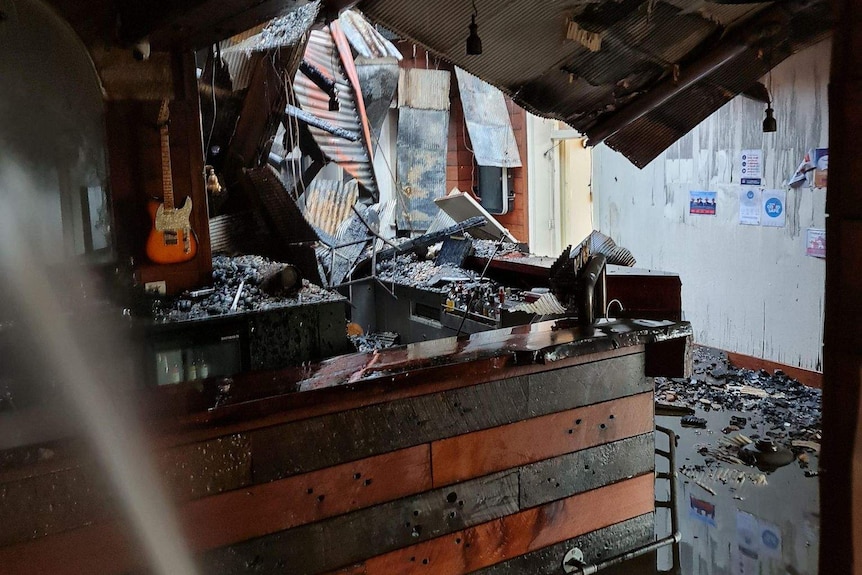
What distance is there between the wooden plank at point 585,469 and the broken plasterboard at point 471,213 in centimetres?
548

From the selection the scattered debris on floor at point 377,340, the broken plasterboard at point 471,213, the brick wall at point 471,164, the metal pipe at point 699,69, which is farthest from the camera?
the brick wall at point 471,164

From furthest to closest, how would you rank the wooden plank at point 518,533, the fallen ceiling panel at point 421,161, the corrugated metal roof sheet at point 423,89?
the corrugated metal roof sheet at point 423,89
the fallen ceiling panel at point 421,161
the wooden plank at point 518,533

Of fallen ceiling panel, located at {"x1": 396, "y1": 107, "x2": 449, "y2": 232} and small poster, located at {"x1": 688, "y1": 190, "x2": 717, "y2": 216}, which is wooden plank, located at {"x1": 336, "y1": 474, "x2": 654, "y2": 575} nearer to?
small poster, located at {"x1": 688, "y1": 190, "x2": 717, "y2": 216}

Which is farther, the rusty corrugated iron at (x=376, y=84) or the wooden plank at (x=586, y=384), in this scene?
the rusty corrugated iron at (x=376, y=84)

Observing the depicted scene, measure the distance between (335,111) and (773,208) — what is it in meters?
5.40

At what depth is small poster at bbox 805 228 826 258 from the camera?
691 cm

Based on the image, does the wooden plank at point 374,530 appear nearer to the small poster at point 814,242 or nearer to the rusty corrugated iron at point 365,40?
the small poster at point 814,242

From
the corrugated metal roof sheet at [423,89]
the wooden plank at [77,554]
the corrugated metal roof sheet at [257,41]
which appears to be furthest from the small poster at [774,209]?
the wooden plank at [77,554]

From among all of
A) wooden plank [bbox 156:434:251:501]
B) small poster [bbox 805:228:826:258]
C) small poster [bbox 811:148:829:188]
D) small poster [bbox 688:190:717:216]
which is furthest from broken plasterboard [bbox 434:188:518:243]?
wooden plank [bbox 156:434:251:501]

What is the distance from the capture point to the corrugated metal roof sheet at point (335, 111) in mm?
9180

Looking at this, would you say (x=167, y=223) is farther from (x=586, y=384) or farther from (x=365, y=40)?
(x=365, y=40)

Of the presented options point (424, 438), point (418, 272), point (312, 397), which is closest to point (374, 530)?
point (424, 438)

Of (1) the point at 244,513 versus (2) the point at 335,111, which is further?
(2) the point at 335,111

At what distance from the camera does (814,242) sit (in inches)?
273
